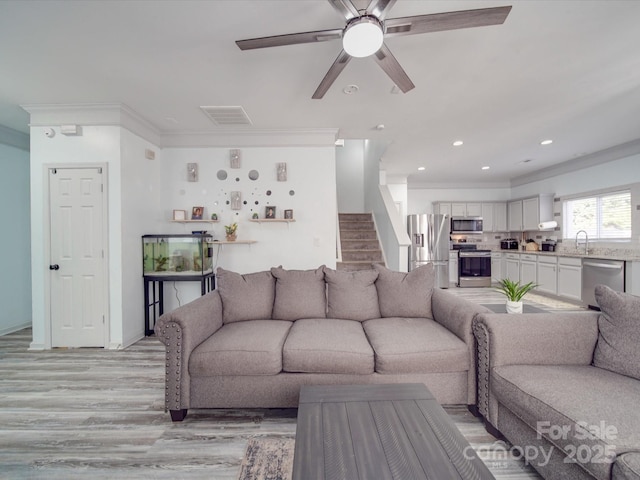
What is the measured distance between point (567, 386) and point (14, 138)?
6.41 m

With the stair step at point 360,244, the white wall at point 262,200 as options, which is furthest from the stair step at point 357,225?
the white wall at point 262,200

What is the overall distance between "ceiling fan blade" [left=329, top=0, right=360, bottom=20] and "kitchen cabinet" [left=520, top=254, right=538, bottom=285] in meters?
6.43

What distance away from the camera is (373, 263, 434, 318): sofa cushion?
262cm

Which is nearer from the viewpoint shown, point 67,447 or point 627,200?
point 67,447

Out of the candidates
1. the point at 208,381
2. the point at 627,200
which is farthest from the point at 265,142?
→ the point at 627,200

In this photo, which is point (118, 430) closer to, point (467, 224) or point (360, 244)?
point (360, 244)

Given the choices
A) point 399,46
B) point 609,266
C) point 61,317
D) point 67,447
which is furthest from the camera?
point 609,266

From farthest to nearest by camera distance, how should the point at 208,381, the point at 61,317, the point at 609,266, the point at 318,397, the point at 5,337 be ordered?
1. the point at 609,266
2. the point at 5,337
3. the point at 61,317
4. the point at 208,381
5. the point at 318,397

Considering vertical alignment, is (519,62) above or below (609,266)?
above

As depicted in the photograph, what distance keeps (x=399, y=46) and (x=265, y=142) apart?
232 cm

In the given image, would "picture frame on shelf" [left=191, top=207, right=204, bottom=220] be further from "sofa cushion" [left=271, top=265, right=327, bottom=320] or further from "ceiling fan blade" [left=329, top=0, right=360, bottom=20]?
"ceiling fan blade" [left=329, top=0, right=360, bottom=20]

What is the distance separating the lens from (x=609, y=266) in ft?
14.6

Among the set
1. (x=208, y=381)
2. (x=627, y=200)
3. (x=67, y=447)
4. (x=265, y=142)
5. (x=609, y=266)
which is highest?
(x=265, y=142)

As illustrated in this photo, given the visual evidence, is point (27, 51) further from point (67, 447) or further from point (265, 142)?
point (67, 447)
